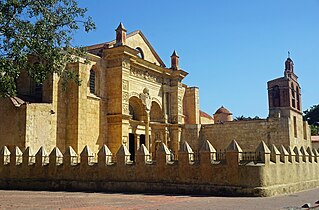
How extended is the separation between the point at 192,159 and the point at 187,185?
1.11 meters

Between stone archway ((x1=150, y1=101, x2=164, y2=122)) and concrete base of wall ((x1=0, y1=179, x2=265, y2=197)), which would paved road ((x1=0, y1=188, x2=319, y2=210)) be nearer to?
concrete base of wall ((x1=0, y1=179, x2=265, y2=197))

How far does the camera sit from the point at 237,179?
14.0 m

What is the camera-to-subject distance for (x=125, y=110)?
26047 millimetres

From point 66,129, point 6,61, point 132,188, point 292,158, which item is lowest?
point 132,188

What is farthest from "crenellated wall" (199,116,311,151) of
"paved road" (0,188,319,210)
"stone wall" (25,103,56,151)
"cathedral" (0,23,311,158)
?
"paved road" (0,188,319,210)

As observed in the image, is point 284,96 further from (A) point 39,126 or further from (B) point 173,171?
(A) point 39,126

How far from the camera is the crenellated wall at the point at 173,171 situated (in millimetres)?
14031

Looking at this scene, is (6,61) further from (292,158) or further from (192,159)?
(292,158)

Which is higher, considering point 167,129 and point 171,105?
point 171,105

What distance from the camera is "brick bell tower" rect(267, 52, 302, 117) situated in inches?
1105

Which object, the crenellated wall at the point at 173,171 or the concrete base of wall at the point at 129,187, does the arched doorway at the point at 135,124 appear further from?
A: the concrete base of wall at the point at 129,187

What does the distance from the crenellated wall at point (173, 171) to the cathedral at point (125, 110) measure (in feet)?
8.70

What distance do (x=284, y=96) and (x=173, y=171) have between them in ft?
51.6

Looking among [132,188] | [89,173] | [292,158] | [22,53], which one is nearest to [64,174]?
[89,173]
